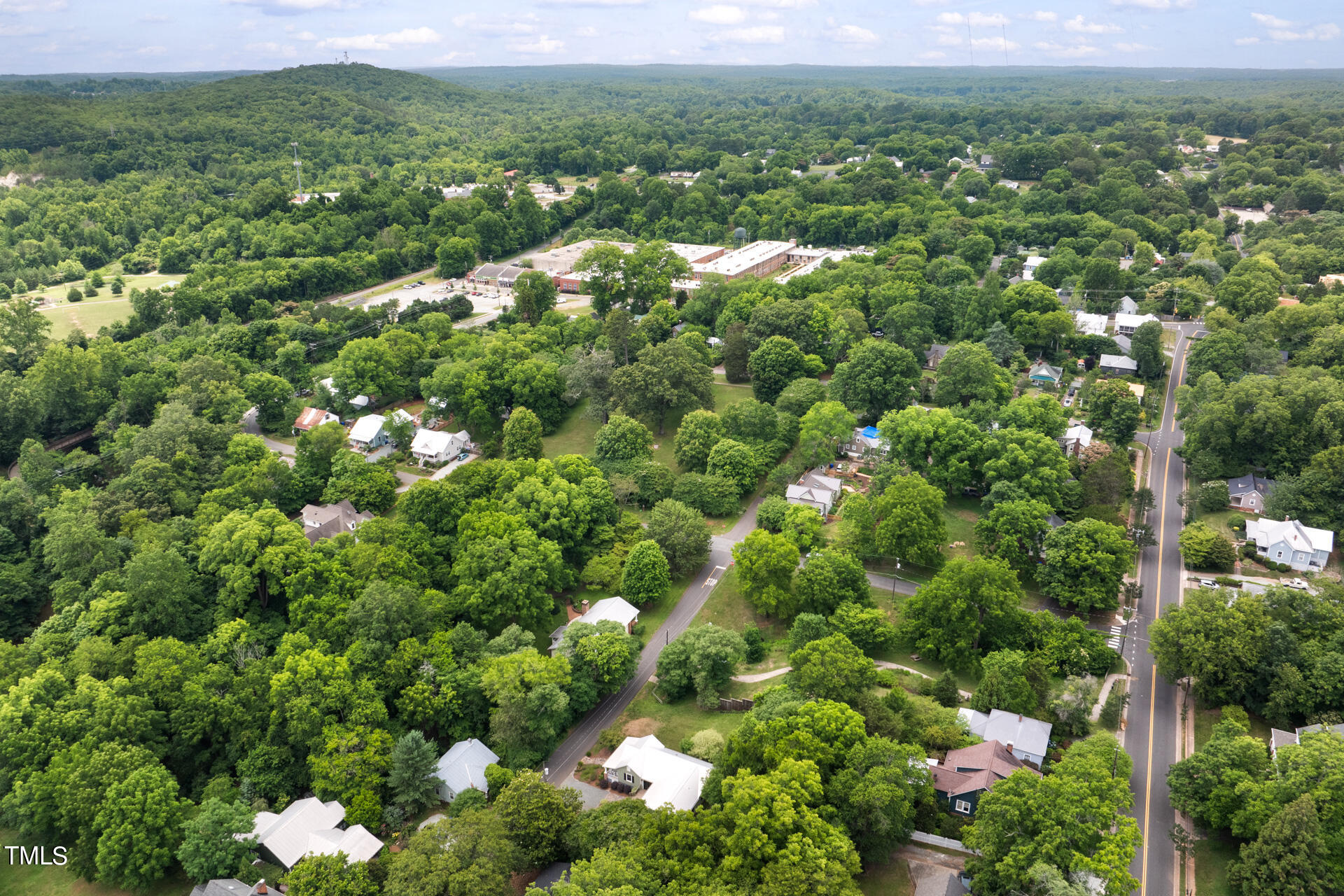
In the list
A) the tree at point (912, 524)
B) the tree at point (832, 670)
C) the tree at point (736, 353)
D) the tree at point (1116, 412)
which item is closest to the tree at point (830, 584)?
the tree at point (912, 524)

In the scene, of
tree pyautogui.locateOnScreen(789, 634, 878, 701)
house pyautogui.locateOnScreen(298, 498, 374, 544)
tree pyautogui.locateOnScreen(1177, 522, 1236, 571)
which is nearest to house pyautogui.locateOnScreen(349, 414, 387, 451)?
house pyautogui.locateOnScreen(298, 498, 374, 544)

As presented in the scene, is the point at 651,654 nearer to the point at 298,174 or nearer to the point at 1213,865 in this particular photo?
the point at 1213,865

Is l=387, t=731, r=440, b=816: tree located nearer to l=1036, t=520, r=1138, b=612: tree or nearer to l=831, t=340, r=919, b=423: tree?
l=1036, t=520, r=1138, b=612: tree

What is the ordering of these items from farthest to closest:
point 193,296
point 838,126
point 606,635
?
point 838,126, point 193,296, point 606,635

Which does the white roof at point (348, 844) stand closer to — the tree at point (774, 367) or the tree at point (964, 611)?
the tree at point (964, 611)

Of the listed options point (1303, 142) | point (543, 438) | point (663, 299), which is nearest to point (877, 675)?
point (543, 438)

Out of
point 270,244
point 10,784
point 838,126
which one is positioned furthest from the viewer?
point 838,126

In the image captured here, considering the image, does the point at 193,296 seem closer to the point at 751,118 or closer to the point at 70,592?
the point at 70,592
